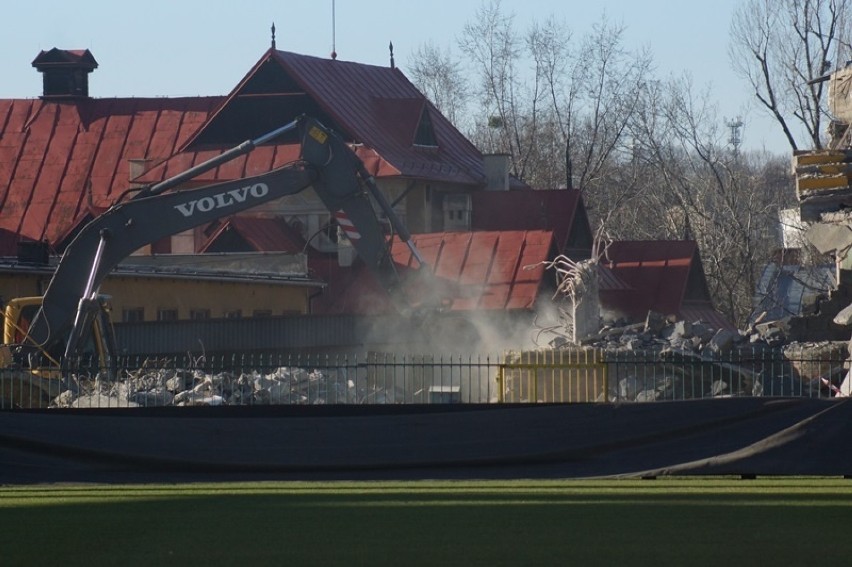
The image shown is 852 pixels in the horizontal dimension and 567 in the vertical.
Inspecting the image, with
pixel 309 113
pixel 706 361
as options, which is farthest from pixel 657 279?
pixel 706 361

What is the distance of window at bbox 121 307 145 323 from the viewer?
41406 mm

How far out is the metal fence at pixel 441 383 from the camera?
2545 centimetres

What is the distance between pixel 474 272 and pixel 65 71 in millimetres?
25361

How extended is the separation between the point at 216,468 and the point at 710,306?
35.2 metres

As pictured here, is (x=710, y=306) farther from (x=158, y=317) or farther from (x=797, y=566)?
(x=797, y=566)

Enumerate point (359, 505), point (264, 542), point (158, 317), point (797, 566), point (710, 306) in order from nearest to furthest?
point (797, 566)
point (264, 542)
point (359, 505)
point (158, 317)
point (710, 306)

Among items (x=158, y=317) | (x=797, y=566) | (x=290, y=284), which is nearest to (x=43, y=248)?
(x=158, y=317)

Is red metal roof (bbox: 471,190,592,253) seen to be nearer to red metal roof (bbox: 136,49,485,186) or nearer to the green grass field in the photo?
red metal roof (bbox: 136,49,485,186)

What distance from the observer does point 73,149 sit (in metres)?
61.4

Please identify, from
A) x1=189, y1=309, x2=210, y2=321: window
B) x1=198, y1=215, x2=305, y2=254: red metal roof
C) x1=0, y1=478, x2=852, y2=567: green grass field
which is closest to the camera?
x1=0, y1=478, x2=852, y2=567: green grass field

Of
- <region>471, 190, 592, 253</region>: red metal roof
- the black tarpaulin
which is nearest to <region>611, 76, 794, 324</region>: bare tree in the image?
<region>471, 190, 592, 253</region>: red metal roof

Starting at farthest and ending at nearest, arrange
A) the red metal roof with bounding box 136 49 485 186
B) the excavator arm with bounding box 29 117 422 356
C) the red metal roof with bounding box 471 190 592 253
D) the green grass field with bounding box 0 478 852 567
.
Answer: the red metal roof with bounding box 471 190 592 253
the red metal roof with bounding box 136 49 485 186
the excavator arm with bounding box 29 117 422 356
the green grass field with bounding box 0 478 852 567

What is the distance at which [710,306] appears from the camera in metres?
53.7

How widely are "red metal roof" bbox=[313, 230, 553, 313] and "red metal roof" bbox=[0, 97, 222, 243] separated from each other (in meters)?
13.7
